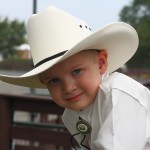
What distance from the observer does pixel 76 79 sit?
4.40 feet

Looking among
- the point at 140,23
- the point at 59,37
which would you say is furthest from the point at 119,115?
the point at 140,23

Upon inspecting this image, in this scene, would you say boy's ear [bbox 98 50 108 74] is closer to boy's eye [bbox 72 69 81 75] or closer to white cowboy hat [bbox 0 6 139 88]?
white cowboy hat [bbox 0 6 139 88]

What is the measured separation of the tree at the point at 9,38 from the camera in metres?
51.2

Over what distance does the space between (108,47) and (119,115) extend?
1.20 feet

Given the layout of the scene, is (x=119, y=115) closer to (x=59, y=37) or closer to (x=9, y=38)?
(x=59, y=37)

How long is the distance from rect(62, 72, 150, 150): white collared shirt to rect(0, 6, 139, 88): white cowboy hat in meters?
0.16

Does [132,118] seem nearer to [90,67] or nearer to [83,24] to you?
[90,67]

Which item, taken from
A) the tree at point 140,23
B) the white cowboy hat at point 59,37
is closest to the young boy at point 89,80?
the white cowboy hat at point 59,37

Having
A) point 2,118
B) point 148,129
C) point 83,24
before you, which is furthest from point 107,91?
point 2,118

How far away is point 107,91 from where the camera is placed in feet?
4.53

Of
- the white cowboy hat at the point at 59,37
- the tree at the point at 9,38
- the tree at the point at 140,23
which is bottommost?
the tree at the point at 9,38

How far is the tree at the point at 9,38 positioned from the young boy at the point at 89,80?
49489mm

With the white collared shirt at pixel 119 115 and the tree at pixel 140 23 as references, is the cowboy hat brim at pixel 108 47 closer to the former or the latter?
the white collared shirt at pixel 119 115

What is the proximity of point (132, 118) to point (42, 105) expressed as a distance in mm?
Result: 1746
